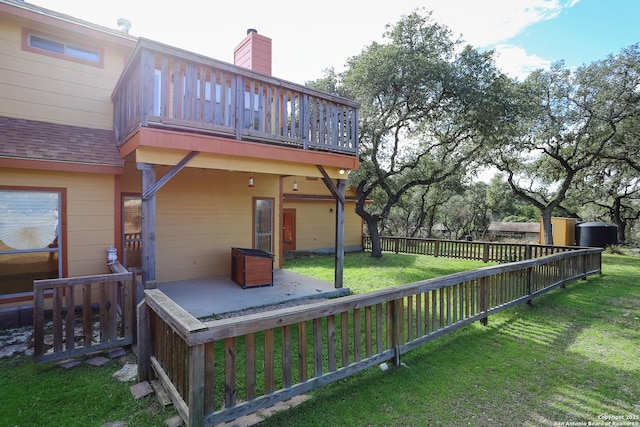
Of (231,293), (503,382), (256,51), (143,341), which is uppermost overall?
(256,51)

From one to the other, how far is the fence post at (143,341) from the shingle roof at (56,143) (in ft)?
11.3

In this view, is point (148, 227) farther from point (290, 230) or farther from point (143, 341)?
point (290, 230)

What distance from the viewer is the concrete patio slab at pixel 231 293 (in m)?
5.28

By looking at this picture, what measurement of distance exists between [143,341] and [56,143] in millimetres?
4202

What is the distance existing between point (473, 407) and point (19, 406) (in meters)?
4.06

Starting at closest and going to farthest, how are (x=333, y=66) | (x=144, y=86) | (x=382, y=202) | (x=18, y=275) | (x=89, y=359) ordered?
1. (x=89, y=359)
2. (x=144, y=86)
3. (x=18, y=275)
4. (x=333, y=66)
5. (x=382, y=202)

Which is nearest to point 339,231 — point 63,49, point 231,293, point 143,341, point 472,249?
point 231,293

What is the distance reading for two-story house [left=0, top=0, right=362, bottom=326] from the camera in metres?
4.50

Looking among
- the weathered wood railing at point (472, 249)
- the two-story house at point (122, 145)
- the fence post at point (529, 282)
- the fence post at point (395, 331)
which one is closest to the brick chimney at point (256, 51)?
the two-story house at point (122, 145)

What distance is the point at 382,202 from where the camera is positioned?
73.3ft

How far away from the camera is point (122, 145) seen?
17.6ft

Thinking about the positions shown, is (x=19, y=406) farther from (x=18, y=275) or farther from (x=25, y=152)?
(x=25, y=152)

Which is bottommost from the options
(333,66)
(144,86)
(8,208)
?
(8,208)

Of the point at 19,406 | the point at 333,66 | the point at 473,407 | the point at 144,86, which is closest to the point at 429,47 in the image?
the point at 333,66
